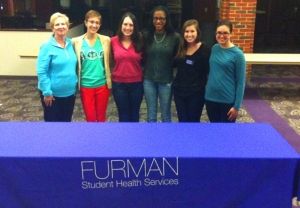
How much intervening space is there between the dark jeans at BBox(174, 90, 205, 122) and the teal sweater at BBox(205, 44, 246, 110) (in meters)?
0.16

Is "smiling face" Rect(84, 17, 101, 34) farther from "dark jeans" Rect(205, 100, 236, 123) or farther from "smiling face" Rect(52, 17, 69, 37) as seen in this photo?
"dark jeans" Rect(205, 100, 236, 123)

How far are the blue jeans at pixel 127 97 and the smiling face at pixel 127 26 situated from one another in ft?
1.58

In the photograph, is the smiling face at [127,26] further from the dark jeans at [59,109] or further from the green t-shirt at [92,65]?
the dark jeans at [59,109]

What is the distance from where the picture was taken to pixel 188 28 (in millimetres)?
3139

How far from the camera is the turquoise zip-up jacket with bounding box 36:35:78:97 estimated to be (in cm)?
309

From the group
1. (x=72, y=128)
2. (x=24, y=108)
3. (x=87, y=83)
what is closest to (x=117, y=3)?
(x=24, y=108)

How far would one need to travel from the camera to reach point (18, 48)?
6.96 m

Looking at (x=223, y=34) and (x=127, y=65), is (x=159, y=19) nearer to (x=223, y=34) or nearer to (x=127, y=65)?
(x=127, y=65)
